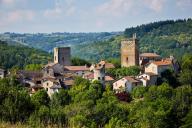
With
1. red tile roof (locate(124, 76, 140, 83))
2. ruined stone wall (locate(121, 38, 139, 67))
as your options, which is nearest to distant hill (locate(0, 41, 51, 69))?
ruined stone wall (locate(121, 38, 139, 67))

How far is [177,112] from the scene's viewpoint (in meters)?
37.5

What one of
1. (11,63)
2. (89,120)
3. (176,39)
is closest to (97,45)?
(176,39)

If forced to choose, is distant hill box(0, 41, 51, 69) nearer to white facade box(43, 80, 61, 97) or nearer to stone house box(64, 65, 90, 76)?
stone house box(64, 65, 90, 76)

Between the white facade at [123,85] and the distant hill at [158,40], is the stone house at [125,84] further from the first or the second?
the distant hill at [158,40]

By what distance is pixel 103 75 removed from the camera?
135ft

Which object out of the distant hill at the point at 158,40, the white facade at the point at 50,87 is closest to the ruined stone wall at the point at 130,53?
the white facade at the point at 50,87

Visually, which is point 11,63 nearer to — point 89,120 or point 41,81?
point 41,81

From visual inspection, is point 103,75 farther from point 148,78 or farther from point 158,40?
point 158,40

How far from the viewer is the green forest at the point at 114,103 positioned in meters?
31.6

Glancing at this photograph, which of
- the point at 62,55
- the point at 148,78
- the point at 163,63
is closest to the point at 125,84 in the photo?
the point at 148,78

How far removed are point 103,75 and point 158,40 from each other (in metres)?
93.2

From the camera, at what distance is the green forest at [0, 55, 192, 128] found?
104ft

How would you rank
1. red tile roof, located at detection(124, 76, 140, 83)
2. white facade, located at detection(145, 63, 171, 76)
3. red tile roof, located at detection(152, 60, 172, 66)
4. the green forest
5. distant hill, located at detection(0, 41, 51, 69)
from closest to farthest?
1. the green forest
2. red tile roof, located at detection(124, 76, 140, 83)
3. white facade, located at detection(145, 63, 171, 76)
4. red tile roof, located at detection(152, 60, 172, 66)
5. distant hill, located at detection(0, 41, 51, 69)

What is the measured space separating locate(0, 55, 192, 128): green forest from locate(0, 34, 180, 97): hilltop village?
104 cm
